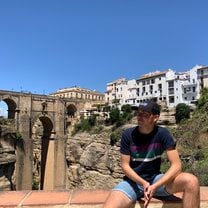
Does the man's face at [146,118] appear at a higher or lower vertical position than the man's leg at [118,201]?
higher

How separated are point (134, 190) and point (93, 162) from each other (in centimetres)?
3189

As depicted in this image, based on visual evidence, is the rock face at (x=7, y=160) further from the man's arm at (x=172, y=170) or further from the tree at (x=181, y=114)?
the man's arm at (x=172, y=170)

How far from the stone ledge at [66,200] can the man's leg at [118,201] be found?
0.61 ft

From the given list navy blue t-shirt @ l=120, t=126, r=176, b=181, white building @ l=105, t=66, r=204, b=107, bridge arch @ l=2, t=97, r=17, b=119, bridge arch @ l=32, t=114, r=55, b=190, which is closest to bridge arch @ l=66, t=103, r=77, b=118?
bridge arch @ l=32, t=114, r=55, b=190

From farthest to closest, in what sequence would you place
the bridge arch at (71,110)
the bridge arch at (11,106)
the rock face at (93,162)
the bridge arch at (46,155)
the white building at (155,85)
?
the white building at (155,85) → the bridge arch at (71,110) → the bridge arch at (46,155) → the bridge arch at (11,106) → the rock face at (93,162)

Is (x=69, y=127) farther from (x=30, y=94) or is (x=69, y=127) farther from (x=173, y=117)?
(x=173, y=117)

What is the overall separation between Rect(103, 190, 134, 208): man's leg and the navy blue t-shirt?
351 millimetres

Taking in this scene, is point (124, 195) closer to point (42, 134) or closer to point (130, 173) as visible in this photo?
point (130, 173)

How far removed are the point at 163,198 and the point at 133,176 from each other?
411 mm

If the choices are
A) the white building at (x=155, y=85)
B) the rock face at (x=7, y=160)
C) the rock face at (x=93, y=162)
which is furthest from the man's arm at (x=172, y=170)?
the white building at (x=155, y=85)

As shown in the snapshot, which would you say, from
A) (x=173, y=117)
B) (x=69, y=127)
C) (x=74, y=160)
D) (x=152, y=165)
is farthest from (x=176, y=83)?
(x=152, y=165)

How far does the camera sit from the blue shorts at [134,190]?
314 cm

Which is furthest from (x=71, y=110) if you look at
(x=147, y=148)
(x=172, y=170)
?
(x=172, y=170)

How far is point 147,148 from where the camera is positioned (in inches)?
130
